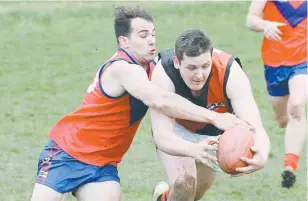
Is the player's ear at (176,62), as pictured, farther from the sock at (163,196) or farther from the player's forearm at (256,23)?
the player's forearm at (256,23)

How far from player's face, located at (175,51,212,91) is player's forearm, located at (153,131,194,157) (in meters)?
0.42

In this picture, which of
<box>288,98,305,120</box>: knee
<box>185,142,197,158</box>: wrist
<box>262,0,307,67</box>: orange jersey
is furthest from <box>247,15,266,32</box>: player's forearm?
<box>185,142,197,158</box>: wrist

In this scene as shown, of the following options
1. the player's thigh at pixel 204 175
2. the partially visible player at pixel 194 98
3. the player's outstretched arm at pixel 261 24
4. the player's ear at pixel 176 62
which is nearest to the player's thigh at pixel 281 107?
the player's outstretched arm at pixel 261 24

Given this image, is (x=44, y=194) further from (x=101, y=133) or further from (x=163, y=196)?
(x=163, y=196)

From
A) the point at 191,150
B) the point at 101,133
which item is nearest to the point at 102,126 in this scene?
the point at 101,133

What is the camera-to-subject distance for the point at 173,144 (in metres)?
6.21

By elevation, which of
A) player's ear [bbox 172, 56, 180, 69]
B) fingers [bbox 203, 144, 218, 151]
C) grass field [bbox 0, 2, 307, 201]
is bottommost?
grass field [bbox 0, 2, 307, 201]

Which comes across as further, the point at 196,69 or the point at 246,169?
the point at 196,69

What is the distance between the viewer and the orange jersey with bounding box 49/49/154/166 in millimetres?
6637

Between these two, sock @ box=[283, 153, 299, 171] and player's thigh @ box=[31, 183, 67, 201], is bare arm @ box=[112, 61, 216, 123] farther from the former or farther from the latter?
sock @ box=[283, 153, 299, 171]

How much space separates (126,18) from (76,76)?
26.5 ft

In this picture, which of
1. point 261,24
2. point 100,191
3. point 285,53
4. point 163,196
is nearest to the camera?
point 100,191

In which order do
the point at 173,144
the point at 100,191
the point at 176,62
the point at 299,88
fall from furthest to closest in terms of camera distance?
the point at 299,88 → the point at 100,191 → the point at 176,62 → the point at 173,144

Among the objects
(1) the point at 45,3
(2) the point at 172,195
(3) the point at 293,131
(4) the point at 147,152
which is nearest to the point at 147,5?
(1) the point at 45,3
